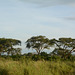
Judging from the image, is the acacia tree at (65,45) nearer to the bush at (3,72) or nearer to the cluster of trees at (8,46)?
the cluster of trees at (8,46)

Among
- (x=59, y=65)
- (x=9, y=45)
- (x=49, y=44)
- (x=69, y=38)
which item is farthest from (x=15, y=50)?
(x=59, y=65)

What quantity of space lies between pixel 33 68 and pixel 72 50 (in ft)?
99.6

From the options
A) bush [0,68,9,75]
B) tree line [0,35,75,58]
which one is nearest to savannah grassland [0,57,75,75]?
bush [0,68,9,75]

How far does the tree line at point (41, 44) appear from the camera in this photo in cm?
3738

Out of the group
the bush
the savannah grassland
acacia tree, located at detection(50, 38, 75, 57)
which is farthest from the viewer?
acacia tree, located at detection(50, 38, 75, 57)

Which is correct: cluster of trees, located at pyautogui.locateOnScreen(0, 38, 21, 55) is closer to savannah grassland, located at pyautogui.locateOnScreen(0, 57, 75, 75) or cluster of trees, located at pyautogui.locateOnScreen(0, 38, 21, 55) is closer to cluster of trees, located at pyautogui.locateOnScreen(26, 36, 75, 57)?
cluster of trees, located at pyautogui.locateOnScreen(26, 36, 75, 57)

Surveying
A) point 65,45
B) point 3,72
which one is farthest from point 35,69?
point 65,45

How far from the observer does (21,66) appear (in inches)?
320

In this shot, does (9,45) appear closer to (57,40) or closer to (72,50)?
(57,40)

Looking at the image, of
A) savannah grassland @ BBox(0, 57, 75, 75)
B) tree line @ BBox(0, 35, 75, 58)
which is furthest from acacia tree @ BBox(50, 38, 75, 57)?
savannah grassland @ BBox(0, 57, 75, 75)

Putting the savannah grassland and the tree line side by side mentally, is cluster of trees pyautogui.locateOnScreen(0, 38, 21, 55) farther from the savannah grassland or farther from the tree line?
the savannah grassland

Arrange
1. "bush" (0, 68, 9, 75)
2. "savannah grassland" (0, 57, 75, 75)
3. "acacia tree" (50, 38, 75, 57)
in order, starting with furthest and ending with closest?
"acacia tree" (50, 38, 75, 57), "bush" (0, 68, 9, 75), "savannah grassland" (0, 57, 75, 75)

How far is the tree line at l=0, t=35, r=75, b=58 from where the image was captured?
37384 millimetres

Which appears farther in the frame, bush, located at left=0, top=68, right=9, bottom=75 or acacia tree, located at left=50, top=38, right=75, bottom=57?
acacia tree, located at left=50, top=38, right=75, bottom=57
